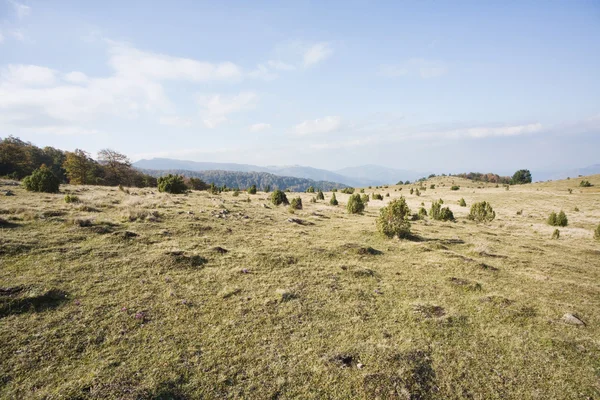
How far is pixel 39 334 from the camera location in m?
8.56

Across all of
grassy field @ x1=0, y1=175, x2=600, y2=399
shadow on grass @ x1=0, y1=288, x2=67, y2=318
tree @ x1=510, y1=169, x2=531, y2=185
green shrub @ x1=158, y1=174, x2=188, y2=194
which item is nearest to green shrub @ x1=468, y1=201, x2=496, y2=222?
grassy field @ x1=0, y1=175, x2=600, y2=399

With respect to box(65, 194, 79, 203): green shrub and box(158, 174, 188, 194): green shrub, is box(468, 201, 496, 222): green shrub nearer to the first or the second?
box(158, 174, 188, 194): green shrub

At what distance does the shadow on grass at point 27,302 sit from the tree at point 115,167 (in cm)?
6847

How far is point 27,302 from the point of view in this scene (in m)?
9.80

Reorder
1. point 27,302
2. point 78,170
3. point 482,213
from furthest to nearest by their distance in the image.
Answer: point 78,170 < point 482,213 < point 27,302

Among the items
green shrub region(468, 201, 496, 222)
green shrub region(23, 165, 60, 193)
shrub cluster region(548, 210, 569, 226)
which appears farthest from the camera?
green shrub region(468, 201, 496, 222)

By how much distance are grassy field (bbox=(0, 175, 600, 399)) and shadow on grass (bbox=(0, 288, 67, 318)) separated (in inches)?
1.7

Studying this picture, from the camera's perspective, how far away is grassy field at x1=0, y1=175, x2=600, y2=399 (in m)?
7.80

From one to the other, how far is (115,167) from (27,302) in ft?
234

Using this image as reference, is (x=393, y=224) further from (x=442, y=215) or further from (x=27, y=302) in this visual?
(x=27, y=302)

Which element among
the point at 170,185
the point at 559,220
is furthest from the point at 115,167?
the point at 559,220

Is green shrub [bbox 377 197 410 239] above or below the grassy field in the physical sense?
above

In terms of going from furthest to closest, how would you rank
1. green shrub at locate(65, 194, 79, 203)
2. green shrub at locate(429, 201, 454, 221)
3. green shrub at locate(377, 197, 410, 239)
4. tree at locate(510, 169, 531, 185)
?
1. tree at locate(510, 169, 531, 185)
2. green shrub at locate(429, 201, 454, 221)
3. green shrub at locate(377, 197, 410, 239)
4. green shrub at locate(65, 194, 79, 203)

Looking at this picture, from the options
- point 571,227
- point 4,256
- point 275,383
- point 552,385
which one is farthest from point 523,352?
point 571,227
